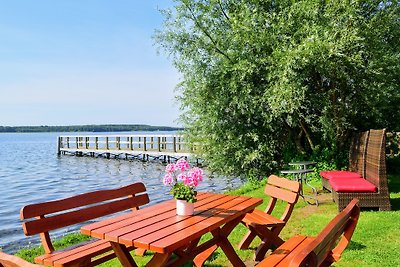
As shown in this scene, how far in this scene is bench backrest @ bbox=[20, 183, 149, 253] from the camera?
11.5ft

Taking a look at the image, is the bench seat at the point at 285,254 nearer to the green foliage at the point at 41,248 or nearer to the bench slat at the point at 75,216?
the bench slat at the point at 75,216

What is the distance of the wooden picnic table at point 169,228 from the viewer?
2.86 metres

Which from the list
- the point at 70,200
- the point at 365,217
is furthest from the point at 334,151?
the point at 70,200

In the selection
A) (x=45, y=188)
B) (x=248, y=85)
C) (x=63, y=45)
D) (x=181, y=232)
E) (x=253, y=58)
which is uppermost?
(x=63, y=45)

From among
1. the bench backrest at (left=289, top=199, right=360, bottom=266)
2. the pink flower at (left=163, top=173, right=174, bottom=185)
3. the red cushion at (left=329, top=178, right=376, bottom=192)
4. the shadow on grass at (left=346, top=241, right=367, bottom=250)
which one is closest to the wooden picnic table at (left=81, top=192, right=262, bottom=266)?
the pink flower at (left=163, top=173, right=174, bottom=185)

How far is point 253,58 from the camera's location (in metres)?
10.5

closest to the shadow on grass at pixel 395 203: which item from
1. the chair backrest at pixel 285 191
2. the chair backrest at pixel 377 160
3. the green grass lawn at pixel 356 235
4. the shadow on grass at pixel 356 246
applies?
the green grass lawn at pixel 356 235

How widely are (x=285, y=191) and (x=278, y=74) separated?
18.5 feet

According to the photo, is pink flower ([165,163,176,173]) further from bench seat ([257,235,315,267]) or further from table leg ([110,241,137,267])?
bench seat ([257,235,315,267])

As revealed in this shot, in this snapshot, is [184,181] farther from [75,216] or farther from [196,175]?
[75,216]

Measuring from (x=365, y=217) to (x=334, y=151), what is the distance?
5.02m

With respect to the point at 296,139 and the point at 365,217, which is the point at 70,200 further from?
the point at 296,139

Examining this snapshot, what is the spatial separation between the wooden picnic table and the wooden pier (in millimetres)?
18957

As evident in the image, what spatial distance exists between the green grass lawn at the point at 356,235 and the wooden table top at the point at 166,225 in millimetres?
986
